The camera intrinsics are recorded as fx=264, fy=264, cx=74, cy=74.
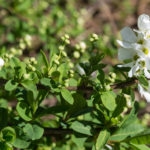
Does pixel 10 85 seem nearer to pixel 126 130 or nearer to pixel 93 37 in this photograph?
pixel 93 37

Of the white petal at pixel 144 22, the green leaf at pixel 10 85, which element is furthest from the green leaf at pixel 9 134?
the white petal at pixel 144 22

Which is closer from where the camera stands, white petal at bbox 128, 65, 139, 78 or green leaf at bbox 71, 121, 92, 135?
white petal at bbox 128, 65, 139, 78

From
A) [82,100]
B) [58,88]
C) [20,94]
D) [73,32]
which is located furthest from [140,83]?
[73,32]

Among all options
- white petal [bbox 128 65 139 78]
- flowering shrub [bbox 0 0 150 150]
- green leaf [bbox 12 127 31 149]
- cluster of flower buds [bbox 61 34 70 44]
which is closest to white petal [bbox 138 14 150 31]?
flowering shrub [bbox 0 0 150 150]

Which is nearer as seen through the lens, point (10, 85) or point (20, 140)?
point (10, 85)

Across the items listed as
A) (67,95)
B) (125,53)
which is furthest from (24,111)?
(125,53)

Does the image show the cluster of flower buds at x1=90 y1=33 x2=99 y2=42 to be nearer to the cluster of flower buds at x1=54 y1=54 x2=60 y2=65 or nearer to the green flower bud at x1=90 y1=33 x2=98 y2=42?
the green flower bud at x1=90 y1=33 x2=98 y2=42

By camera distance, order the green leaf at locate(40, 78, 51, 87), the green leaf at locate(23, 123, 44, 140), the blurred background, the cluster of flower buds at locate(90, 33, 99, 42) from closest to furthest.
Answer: the green leaf at locate(40, 78, 51, 87) < the green leaf at locate(23, 123, 44, 140) < the cluster of flower buds at locate(90, 33, 99, 42) < the blurred background
